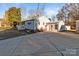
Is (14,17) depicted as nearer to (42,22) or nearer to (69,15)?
(42,22)

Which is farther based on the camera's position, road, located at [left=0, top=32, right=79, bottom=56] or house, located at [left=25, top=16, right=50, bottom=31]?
house, located at [left=25, top=16, right=50, bottom=31]

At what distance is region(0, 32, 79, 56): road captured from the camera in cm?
433

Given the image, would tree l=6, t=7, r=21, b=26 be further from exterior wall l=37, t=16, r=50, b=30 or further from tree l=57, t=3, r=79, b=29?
tree l=57, t=3, r=79, b=29

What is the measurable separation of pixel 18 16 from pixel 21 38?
1.02ft

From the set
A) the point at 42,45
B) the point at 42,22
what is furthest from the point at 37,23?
the point at 42,45

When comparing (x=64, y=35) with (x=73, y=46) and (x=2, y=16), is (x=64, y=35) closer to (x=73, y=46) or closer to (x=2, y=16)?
(x=73, y=46)

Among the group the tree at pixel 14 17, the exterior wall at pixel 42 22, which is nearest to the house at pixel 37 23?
the exterior wall at pixel 42 22

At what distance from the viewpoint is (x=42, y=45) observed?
438 centimetres

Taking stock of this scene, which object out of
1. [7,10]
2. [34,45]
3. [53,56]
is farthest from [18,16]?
[53,56]

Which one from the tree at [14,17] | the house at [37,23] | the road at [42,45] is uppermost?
the tree at [14,17]

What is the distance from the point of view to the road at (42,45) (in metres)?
4.33

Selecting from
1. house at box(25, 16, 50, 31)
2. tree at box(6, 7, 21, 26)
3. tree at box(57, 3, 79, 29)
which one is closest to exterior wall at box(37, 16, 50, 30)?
house at box(25, 16, 50, 31)

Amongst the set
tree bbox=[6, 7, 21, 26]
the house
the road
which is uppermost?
tree bbox=[6, 7, 21, 26]

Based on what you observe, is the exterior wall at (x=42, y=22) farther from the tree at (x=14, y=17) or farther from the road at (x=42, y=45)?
the tree at (x=14, y=17)
